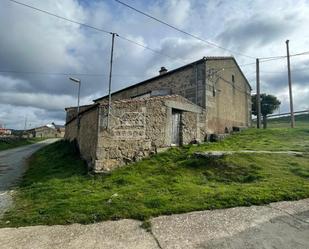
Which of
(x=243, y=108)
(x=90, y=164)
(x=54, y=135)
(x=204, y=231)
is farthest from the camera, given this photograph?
(x=54, y=135)

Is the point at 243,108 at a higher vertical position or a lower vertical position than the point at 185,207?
higher

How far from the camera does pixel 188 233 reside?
17.8ft

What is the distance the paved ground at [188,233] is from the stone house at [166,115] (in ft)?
17.3

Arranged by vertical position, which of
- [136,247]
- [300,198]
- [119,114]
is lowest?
[136,247]

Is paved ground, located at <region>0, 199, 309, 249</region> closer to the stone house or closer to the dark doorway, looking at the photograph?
the stone house

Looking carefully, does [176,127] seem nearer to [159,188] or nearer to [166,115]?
[166,115]

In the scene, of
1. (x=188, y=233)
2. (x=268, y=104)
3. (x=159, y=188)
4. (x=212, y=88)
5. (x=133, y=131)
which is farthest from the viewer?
(x=268, y=104)

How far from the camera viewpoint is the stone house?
11.5 meters

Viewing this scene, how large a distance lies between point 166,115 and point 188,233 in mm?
8596

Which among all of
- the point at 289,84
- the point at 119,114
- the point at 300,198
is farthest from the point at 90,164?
the point at 289,84

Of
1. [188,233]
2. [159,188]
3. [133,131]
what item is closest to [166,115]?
[133,131]

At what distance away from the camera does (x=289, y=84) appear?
24.8 meters

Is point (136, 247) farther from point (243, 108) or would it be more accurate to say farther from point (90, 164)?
point (243, 108)

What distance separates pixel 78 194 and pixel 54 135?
2139 inches
